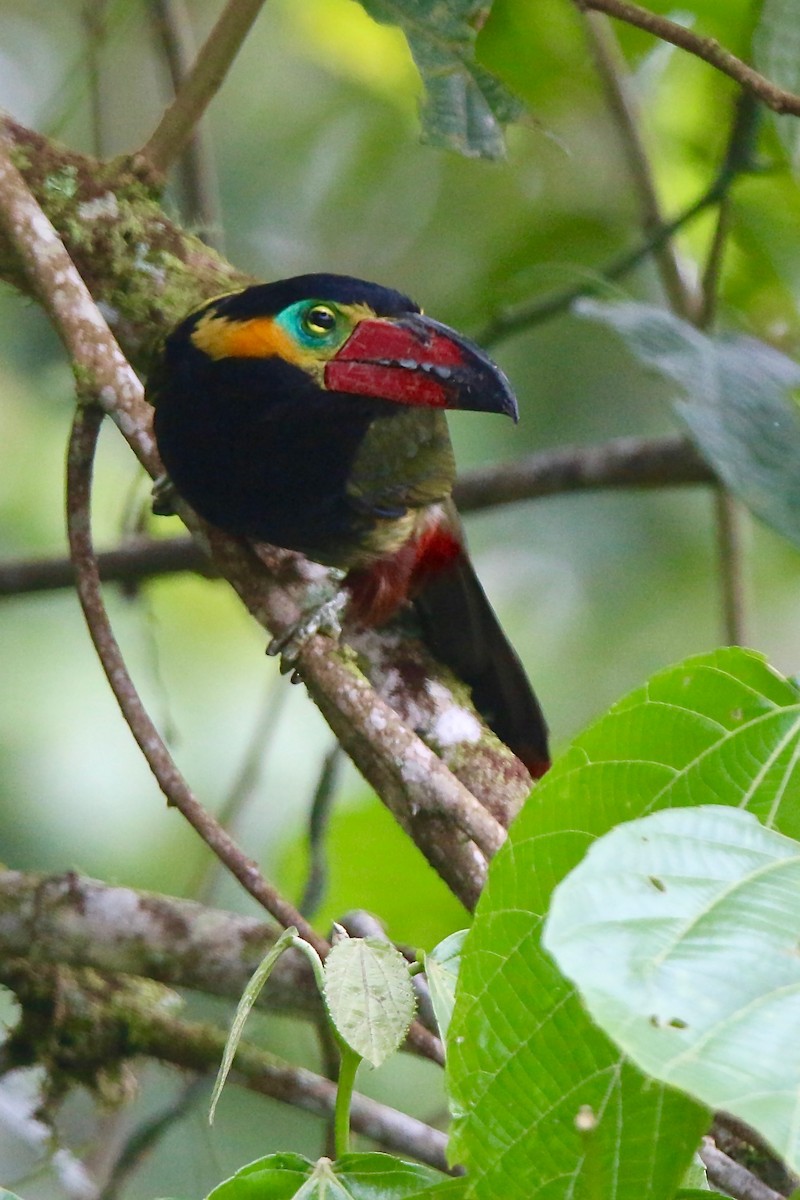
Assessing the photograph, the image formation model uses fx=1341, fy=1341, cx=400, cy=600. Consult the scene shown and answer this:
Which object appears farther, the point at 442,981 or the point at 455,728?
the point at 455,728

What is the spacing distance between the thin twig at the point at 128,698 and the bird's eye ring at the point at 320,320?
1.23 ft

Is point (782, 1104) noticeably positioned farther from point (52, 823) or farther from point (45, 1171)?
point (52, 823)

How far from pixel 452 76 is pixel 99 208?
0.67 metres

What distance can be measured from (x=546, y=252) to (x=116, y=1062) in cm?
218

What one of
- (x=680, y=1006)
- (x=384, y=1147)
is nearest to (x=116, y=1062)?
(x=384, y=1147)

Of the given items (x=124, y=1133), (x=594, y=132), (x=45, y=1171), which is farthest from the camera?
(x=594, y=132)

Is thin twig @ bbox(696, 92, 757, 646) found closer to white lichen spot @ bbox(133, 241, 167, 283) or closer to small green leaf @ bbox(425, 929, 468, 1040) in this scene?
white lichen spot @ bbox(133, 241, 167, 283)

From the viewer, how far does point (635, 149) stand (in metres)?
3.09

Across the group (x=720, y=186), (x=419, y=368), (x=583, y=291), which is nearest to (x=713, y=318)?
(x=583, y=291)

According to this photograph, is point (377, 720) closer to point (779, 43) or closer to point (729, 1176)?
point (729, 1176)

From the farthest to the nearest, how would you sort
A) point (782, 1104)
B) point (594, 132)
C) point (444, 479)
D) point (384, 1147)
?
point (594, 132), point (444, 479), point (384, 1147), point (782, 1104)

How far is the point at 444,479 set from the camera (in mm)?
2600

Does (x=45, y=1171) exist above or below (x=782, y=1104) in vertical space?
below

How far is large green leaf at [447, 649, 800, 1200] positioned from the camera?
96 centimetres
